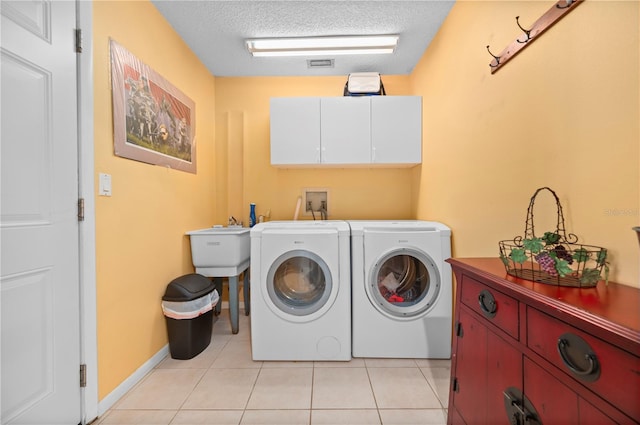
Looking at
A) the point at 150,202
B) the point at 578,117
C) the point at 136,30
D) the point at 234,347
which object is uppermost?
the point at 136,30

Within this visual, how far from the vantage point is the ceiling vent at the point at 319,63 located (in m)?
2.48

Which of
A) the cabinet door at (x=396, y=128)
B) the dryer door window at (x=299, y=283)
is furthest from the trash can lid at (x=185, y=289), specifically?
the cabinet door at (x=396, y=128)

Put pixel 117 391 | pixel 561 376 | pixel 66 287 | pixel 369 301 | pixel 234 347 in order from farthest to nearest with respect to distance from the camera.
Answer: pixel 234 347
pixel 369 301
pixel 117 391
pixel 66 287
pixel 561 376

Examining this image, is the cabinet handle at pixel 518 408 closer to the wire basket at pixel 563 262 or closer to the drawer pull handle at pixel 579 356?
the drawer pull handle at pixel 579 356

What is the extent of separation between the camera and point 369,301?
1.86m

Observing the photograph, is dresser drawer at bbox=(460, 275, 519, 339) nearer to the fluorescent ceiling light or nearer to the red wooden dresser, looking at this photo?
the red wooden dresser

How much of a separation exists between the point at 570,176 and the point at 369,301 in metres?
1.29

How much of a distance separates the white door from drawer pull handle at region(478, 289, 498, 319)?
5.83ft

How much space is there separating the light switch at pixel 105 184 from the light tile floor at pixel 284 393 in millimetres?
1156

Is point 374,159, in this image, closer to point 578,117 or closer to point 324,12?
point 324,12

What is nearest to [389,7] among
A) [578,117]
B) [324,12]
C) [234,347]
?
[324,12]

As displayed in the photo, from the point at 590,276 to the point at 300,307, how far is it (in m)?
1.50

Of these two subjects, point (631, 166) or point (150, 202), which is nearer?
point (631, 166)

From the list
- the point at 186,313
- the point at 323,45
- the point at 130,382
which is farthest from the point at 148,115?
the point at 130,382
